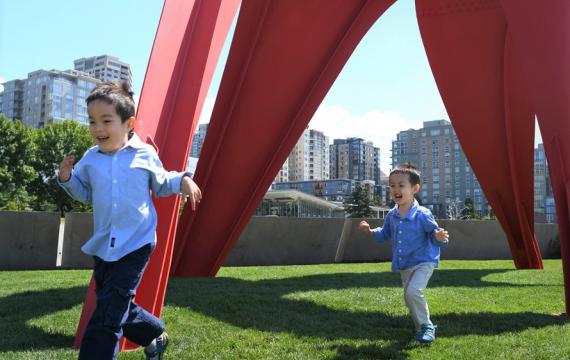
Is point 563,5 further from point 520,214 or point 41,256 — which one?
point 41,256

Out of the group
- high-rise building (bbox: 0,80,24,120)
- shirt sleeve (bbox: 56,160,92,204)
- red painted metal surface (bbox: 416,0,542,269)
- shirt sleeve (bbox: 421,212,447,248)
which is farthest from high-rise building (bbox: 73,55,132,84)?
shirt sleeve (bbox: 56,160,92,204)

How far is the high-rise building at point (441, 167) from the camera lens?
111m

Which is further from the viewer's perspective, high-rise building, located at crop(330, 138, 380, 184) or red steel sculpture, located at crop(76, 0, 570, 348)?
high-rise building, located at crop(330, 138, 380, 184)

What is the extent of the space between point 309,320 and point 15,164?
42.4 m

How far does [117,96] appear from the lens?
318cm

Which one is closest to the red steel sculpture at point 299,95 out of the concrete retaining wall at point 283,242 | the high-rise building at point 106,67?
the concrete retaining wall at point 283,242

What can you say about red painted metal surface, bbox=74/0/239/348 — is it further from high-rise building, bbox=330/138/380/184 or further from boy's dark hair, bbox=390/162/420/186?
high-rise building, bbox=330/138/380/184

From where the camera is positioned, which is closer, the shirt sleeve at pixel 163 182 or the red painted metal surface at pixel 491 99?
the shirt sleeve at pixel 163 182

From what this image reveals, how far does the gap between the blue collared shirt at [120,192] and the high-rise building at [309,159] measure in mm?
143142

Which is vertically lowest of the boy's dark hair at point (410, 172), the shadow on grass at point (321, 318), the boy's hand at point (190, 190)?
the shadow on grass at point (321, 318)

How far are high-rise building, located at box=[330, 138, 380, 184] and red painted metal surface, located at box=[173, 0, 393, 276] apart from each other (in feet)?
441

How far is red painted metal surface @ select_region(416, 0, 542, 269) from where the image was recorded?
12625 millimetres

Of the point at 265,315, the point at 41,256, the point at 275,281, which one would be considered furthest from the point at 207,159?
the point at 41,256

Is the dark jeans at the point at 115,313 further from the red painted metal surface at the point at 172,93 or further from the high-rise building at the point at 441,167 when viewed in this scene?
the high-rise building at the point at 441,167
